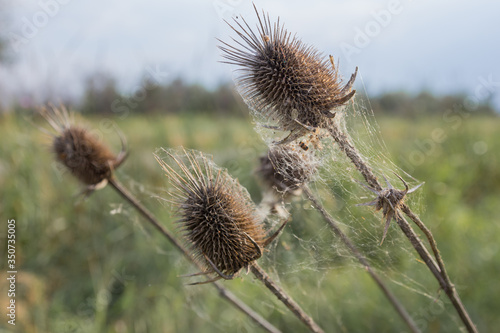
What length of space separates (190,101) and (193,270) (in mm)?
4062

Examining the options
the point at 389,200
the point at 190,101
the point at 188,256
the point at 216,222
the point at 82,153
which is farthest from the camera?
the point at 190,101

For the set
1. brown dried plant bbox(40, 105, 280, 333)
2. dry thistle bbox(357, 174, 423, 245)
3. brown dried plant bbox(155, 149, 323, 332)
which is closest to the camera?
dry thistle bbox(357, 174, 423, 245)

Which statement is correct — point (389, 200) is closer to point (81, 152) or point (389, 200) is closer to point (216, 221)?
point (216, 221)

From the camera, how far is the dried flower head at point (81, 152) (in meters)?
1.90

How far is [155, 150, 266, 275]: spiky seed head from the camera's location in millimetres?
1196

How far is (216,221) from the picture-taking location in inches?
47.4

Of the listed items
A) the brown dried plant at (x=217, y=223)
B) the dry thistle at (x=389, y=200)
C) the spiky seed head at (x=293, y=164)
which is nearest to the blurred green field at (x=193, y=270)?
the spiky seed head at (x=293, y=164)

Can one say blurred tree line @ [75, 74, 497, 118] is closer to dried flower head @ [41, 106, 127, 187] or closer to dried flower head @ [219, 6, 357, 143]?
dried flower head @ [41, 106, 127, 187]

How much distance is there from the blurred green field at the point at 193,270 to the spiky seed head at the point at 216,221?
1.27 feet

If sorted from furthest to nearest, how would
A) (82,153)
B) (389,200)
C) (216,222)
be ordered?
(82,153), (216,222), (389,200)

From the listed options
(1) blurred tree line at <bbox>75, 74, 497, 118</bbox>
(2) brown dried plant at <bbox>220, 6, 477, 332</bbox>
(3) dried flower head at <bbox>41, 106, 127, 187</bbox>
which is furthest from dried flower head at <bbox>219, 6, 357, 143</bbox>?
(1) blurred tree line at <bbox>75, 74, 497, 118</bbox>

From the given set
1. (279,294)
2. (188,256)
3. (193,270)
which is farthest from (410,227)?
(193,270)

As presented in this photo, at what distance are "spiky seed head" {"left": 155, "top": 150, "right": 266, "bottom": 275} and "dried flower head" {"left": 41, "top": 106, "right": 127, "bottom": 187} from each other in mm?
756

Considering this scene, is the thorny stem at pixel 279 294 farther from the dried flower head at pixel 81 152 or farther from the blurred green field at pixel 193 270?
the dried flower head at pixel 81 152
